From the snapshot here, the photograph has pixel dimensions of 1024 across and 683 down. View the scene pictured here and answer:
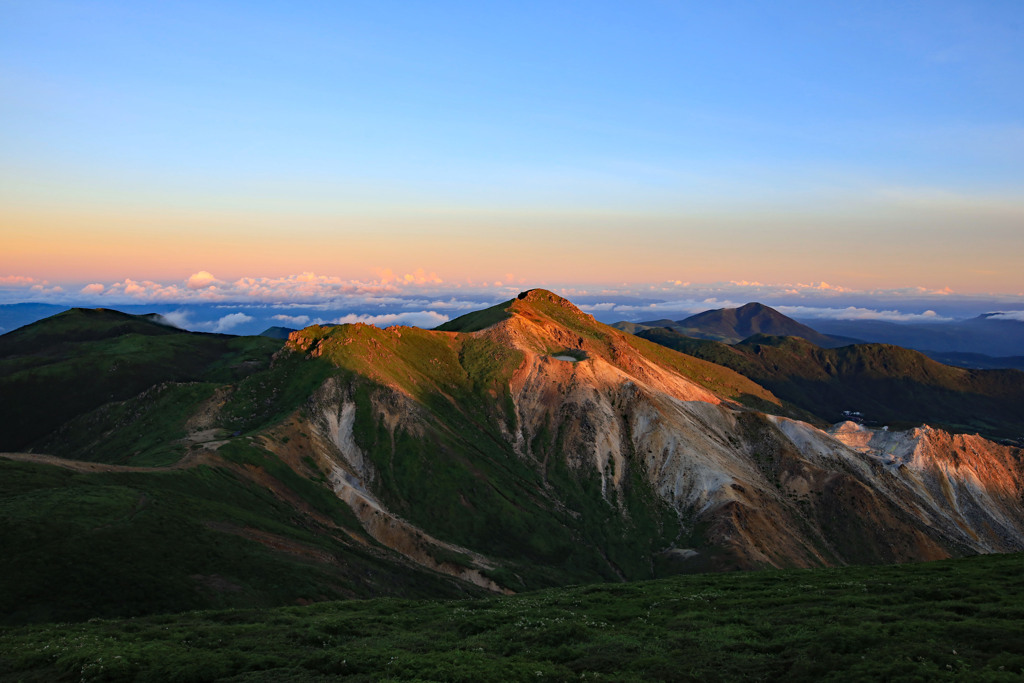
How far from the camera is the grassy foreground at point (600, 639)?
123 feet

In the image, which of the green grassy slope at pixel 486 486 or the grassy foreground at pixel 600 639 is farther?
the green grassy slope at pixel 486 486

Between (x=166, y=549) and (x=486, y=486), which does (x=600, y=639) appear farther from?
(x=486, y=486)

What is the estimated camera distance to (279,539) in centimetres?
9275

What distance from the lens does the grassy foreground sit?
37.4m

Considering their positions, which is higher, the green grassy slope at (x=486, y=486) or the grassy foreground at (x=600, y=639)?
the grassy foreground at (x=600, y=639)

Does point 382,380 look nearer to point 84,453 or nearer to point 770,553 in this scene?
point 84,453

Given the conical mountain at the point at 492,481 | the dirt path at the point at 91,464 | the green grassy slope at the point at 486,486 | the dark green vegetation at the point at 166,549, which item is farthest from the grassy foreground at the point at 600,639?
the green grassy slope at the point at 486,486

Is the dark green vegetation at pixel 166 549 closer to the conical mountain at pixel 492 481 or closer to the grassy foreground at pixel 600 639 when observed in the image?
the conical mountain at pixel 492 481

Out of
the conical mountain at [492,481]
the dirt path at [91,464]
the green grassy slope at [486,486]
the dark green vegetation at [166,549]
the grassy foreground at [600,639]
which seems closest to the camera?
the grassy foreground at [600,639]

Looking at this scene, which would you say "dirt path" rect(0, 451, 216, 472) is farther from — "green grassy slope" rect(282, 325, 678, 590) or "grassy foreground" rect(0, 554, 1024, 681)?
"grassy foreground" rect(0, 554, 1024, 681)

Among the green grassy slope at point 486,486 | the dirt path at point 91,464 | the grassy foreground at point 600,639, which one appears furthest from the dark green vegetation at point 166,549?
the green grassy slope at point 486,486

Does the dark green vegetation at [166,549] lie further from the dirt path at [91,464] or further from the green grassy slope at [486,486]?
the green grassy slope at [486,486]

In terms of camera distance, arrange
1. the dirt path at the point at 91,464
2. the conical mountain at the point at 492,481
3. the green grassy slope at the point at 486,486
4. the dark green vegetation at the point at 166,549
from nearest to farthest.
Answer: the dark green vegetation at the point at 166,549, the dirt path at the point at 91,464, the conical mountain at the point at 492,481, the green grassy slope at the point at 486,486

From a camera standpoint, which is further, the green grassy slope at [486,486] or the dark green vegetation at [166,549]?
the green grassy slope at [486,486]
